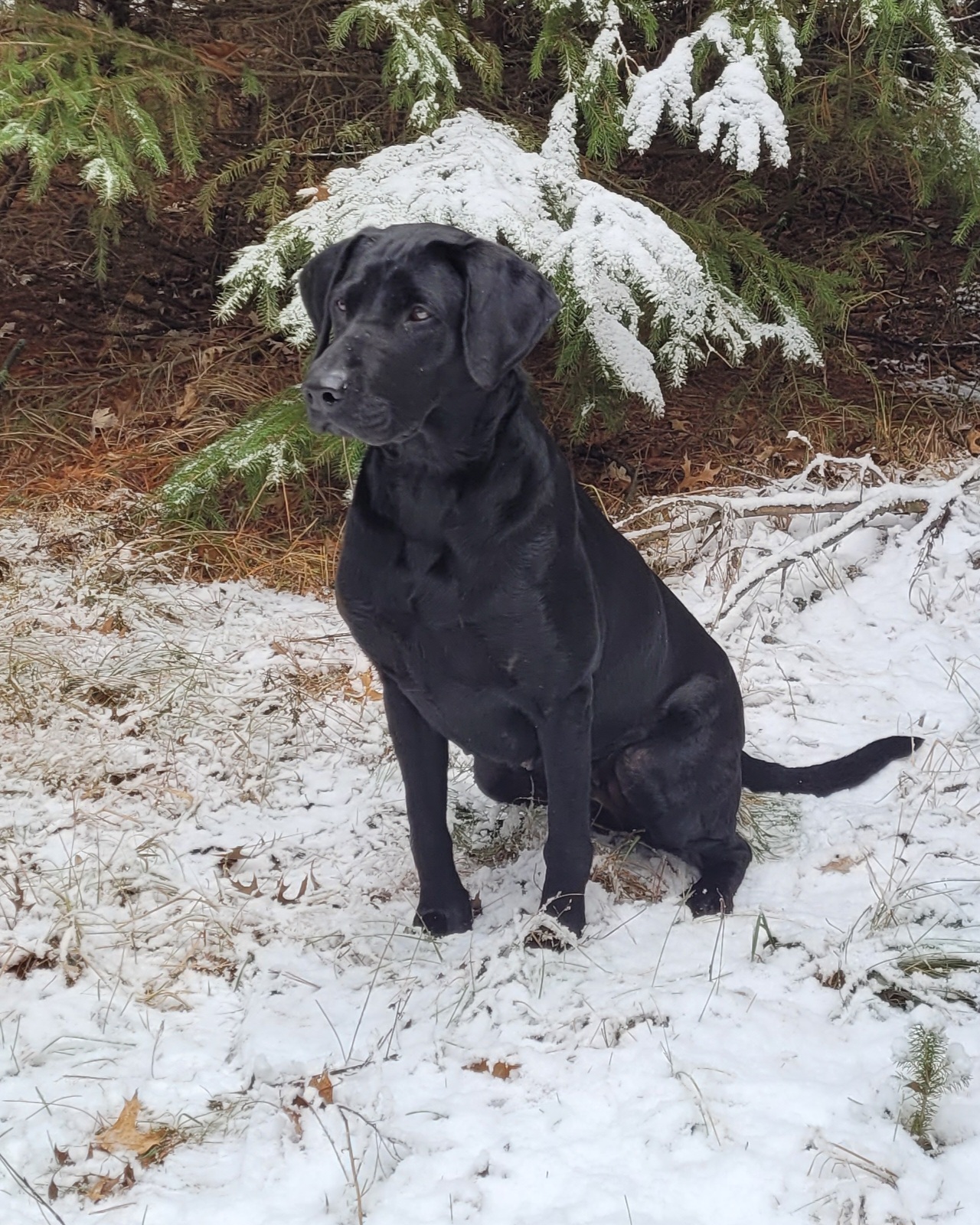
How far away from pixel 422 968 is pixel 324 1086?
1.62 ft

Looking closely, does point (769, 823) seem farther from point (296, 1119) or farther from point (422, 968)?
point (296, 1119)

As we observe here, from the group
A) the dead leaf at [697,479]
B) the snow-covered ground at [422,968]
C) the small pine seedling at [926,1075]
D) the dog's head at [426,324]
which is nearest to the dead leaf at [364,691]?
the snow-covered ground at [422,968]

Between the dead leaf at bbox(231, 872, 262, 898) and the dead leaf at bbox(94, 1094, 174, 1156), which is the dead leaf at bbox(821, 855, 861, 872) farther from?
the dead leaf at bbox(94, 1094, 174, 1156)

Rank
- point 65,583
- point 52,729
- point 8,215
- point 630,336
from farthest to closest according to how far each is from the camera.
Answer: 1. point 8,215
2. point 65,583
3. point 630,336
4. point 52,729

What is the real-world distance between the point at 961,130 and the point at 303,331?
255 centimetres

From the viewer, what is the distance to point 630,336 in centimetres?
380

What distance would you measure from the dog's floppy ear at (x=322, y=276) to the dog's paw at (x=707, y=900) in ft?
5.05

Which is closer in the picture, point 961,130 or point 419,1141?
point 419,1141

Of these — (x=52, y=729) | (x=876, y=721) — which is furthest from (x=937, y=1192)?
(x=52, y=729)

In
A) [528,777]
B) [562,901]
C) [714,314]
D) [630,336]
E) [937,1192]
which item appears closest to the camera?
[937,1192]

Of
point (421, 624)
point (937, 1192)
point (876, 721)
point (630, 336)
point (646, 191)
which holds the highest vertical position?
point (646, 191)

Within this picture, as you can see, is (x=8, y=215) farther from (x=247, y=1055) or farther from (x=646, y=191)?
(x=247, y=1055)

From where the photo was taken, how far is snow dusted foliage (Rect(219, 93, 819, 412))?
3.45 meters

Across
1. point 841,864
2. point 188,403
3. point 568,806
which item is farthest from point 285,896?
point 188,403
